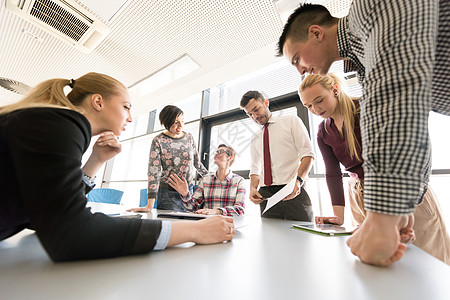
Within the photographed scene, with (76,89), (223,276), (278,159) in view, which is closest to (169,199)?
(278,159)

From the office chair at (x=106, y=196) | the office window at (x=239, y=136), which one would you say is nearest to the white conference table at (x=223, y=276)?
→ the office window at (x=239, y=136)

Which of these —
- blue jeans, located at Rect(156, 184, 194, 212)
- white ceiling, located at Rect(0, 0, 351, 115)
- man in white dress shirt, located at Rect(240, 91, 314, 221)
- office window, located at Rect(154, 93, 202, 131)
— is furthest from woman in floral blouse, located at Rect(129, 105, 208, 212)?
office window, located at Rect(154, 93, 202, 131)

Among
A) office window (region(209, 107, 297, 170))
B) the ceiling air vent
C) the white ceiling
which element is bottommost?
office window (region(209, 107, 297, 170))

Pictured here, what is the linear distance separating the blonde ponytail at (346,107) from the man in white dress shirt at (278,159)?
1.22 feet

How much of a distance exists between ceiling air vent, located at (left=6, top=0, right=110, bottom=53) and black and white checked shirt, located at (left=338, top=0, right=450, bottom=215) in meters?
2.57

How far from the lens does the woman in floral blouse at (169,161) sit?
186cm

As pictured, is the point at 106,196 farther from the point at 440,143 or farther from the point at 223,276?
the point at 440,143

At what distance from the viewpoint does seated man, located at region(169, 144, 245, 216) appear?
Result: 1.89m

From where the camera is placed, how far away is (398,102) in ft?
1.45

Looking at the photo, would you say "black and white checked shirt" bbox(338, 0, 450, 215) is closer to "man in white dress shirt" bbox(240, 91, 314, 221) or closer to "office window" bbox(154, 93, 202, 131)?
"man in white dress shirt" bbox(240, 91, 314, 221)

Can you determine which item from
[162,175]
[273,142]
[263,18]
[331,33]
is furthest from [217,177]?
[263,18]

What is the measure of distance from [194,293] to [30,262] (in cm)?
40

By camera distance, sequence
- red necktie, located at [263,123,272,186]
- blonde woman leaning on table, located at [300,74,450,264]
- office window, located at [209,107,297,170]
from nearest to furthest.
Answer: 1. blonde woman leaning on table, located at [300,74,450,264]
2. red necktie, located at [263,123,272,186]
3. office window, located at [209,107,297,170]

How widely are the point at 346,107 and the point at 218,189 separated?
53.9 inches
